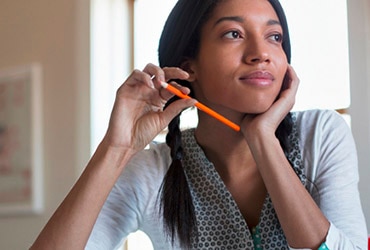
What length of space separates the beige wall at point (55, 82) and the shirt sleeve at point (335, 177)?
126 centimetres

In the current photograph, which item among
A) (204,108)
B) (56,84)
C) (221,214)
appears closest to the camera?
(204,108)

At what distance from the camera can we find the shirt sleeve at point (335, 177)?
109 centimetres

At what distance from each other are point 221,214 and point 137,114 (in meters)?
0.25

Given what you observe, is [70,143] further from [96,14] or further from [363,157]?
[363,157]

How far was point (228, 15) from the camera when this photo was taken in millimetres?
1158

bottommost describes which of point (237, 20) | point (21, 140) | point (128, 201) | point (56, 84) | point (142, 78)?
point (21, 140)

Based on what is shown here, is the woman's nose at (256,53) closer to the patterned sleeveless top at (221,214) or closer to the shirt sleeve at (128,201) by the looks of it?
the patterned sleeveless top at (221,214)

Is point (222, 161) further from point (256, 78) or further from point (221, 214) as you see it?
point (256, 78)

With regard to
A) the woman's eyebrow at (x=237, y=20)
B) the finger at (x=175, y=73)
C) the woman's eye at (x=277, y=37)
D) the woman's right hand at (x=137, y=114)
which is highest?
the woman's eyebrow at (x=237, y=20)

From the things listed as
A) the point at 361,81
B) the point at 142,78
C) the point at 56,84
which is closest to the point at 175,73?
the point at 142,78

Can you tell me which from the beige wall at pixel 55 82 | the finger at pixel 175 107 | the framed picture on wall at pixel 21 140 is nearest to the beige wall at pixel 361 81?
the finger at pixel 175 107

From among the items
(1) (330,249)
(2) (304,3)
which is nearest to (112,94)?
(2) (304,3)

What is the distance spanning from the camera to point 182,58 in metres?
1.22

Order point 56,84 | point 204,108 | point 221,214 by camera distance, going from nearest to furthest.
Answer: point 204,108, point 221,214, point 56,84
